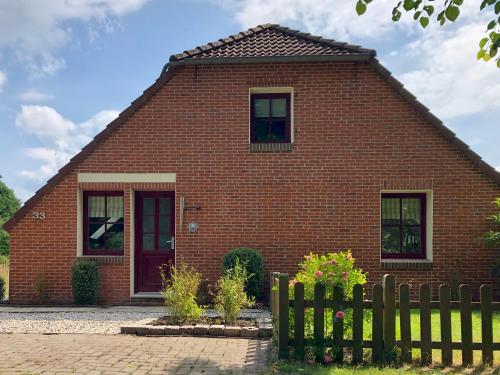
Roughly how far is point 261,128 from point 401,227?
13.7 feet

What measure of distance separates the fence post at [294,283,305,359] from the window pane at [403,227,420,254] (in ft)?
19.0

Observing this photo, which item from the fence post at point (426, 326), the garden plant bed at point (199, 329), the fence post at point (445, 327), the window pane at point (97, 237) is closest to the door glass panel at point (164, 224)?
the window pane at point (97, 237)

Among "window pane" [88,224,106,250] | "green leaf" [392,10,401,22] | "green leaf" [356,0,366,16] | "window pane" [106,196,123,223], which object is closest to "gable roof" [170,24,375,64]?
"window pane" [106,196,123,223]

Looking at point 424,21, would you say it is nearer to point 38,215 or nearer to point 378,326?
point 378,326

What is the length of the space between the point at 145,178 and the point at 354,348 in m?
6.55

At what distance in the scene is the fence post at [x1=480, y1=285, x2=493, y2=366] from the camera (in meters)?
5.40

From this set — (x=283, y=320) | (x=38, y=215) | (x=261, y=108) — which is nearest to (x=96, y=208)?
(x=38, y=215)

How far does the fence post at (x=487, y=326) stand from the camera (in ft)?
17.7

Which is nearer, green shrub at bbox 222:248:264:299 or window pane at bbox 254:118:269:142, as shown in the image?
green shrub at bbox 222:248:264:299

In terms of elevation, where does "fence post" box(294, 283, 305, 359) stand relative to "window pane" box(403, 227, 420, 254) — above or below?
below

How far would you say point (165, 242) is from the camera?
1060cm

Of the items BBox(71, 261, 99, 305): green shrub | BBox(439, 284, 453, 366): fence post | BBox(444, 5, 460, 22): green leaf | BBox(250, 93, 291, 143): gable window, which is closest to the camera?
BBox(444, 5, 460, 22): green leaf

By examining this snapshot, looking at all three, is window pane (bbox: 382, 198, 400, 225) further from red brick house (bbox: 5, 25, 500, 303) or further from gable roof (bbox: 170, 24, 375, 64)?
gable roof (bbox: 170, 24, 375, 64)

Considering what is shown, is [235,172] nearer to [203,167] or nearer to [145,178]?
[203,167]
